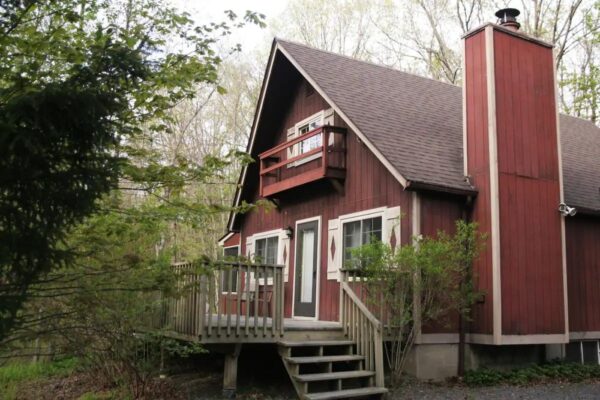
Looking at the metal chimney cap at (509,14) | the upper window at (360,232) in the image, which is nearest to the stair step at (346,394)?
the upper window at (360,232)

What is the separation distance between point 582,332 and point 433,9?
16815 mm

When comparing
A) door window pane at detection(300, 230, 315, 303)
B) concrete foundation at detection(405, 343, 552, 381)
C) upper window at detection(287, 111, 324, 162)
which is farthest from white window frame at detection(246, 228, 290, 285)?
concrete foundation at detection(405, 343, 552, 381)

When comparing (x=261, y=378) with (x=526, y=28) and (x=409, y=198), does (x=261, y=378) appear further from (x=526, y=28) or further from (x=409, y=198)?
(x=526, y=28)

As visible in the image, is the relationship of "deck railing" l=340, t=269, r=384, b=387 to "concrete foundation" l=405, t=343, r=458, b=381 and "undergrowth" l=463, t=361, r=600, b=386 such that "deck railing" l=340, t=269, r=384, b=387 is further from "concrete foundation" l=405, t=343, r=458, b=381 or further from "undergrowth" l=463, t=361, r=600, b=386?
"undergrowth" l=463, t=361, r=600, b=386

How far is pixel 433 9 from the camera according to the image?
23156 mm

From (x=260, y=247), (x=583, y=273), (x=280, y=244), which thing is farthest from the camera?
(x=260, y=247)

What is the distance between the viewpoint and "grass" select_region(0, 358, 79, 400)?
30.0 ft

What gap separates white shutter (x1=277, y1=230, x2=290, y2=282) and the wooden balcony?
0.97 metres

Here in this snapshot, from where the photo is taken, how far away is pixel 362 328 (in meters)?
7.69

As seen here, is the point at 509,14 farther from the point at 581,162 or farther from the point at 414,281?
the point at 414,281

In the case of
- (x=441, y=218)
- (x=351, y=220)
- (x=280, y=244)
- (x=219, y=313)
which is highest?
(x=351, y=220)

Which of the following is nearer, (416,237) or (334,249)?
(416,237)

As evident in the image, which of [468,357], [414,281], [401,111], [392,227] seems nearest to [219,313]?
[414,281]

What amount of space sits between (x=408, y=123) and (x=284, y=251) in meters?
3.76
